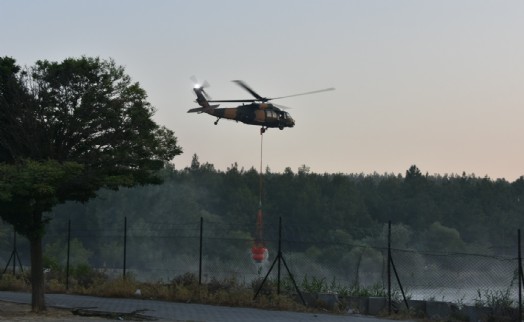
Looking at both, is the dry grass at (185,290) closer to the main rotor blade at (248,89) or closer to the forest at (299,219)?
the main rotor blade at (248,89)

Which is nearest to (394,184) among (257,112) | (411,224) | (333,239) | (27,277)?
(411,224)

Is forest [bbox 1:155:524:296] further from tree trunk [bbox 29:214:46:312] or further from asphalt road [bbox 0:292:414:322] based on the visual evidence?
tree trunk [bbox 29:214:46:312]

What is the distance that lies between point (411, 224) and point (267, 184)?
2342 cm

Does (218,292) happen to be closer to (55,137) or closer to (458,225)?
(55,137)

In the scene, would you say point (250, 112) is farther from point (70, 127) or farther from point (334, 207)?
point (334, 207)

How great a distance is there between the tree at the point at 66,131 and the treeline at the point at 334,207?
300 ft

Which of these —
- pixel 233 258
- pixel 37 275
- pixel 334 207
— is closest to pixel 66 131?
pixel 37 275

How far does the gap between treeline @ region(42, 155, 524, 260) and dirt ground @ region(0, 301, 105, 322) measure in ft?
296

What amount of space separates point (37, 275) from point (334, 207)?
117 m

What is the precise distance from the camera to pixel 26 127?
23.0 meters

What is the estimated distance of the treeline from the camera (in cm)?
12388

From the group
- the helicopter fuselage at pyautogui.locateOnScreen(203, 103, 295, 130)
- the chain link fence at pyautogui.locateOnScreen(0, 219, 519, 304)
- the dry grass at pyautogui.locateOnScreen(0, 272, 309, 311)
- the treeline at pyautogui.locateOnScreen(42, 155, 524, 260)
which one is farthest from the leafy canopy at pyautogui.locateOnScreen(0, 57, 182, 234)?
the treeline at pyautogui.locateOnScreen(42, 155, 524, 260)

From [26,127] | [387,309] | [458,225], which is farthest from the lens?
[458,225]

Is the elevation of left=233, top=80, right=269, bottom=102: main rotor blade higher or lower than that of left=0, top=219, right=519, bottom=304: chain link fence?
higher
